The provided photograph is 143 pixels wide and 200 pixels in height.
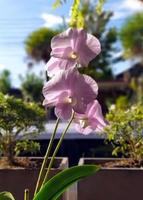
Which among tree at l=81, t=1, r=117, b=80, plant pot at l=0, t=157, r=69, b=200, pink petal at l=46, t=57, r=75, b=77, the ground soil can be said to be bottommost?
tree at l=81, t=1, r=117, b=80

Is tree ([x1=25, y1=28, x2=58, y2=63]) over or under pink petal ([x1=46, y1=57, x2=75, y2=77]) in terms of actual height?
under

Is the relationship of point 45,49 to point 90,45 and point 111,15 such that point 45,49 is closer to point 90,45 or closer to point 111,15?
point 111,15

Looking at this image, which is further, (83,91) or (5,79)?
(5,79)

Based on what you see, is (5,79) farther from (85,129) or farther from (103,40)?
(85,129)

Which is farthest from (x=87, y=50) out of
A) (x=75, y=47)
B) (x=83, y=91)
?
(x=83, y=91)

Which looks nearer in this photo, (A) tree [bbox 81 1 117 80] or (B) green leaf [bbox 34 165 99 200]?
(B) green leaf [bbox 34 165 99 200]

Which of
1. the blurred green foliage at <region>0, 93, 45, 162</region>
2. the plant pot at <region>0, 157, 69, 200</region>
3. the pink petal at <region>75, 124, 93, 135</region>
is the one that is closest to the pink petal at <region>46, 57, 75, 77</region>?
the pink petal at <region>75, 124, 93, 135</region>

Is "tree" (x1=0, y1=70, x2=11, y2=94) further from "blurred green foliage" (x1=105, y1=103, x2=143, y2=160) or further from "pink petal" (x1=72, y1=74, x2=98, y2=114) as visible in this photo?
"pink petal" (x1=72, y1=74, x2=98, y2=114)

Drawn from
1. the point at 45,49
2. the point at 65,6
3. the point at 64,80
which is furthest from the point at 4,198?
the point at 45,49
